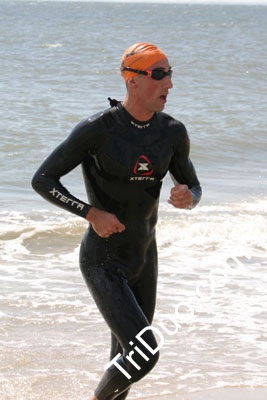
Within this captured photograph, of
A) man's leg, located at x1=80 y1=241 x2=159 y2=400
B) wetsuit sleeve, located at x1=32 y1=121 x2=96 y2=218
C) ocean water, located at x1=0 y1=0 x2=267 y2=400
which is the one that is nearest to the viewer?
man's leg, located at x1=80 y1=241 x2=159 y2=400

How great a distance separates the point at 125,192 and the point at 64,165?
32 cm

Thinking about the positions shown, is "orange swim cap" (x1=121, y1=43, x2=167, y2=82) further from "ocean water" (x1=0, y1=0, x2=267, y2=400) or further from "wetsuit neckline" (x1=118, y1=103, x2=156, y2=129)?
"ocean water" (x1=0, y1=0, x2=267, y2=400)

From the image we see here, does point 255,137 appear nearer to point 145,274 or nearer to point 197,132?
point 197,132

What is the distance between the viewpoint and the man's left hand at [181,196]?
12.4 feet

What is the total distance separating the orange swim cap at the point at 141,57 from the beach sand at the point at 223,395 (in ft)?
7.84

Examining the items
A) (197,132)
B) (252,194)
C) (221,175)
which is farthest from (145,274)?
(197,132)

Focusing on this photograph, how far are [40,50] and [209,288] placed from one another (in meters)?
35.1

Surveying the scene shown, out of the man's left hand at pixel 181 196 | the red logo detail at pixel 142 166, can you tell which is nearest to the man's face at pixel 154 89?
the red logo detail at pixel 142 166

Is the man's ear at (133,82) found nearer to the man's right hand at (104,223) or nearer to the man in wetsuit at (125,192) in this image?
the man in wetsuit at (125,192)

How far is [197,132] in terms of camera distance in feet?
62.3

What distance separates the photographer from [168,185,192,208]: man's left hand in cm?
377
